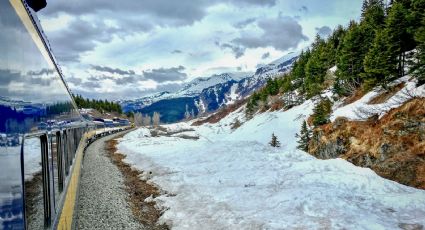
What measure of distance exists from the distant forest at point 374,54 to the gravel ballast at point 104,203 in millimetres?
19727

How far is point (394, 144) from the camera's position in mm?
17859

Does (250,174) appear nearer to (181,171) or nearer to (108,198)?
(181,171)

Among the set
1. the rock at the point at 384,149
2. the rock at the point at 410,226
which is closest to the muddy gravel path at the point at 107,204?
the rock at the point at 410,226

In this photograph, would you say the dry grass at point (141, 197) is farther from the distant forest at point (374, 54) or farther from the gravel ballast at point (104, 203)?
the distant forest at point (374, 54)

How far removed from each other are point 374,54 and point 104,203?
29.6 m

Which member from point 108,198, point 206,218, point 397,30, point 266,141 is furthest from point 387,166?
point 266,141

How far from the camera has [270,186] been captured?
1506 centimetres

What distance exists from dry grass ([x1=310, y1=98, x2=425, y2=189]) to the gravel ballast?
11.2 meters

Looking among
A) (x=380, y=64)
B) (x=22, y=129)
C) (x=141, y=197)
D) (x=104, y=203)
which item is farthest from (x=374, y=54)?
(x=22, y=129)

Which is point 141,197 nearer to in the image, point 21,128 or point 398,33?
point 21,128

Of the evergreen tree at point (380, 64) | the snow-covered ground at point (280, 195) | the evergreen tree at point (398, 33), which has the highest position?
the evergreen tree at point (398, 33)

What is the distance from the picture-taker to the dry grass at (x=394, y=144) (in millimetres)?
16000

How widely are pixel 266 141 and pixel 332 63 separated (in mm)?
24647

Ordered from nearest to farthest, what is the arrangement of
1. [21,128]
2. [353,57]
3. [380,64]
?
[21,128] → [380,64] → [353,57]
